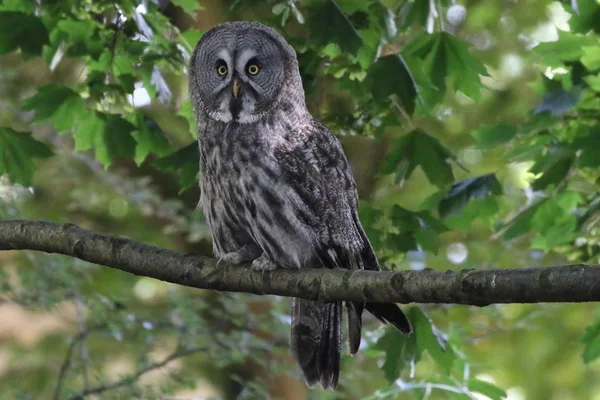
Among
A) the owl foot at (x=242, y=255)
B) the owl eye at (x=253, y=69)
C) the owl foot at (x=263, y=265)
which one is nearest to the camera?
the owl foot at (x=263, y=265)

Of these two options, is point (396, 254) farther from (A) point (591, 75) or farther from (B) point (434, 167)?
(A) point (591, 75)

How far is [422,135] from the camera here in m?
3.19

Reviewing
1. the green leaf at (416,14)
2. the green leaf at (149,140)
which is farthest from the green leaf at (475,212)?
the green leaf at (149,140)

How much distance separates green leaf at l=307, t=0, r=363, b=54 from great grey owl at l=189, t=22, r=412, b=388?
0.21 metres

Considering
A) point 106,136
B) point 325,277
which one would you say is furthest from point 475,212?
point 106,136

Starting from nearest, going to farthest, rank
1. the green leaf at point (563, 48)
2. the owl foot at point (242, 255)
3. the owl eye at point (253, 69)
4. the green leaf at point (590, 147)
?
1. the owl foot at point (242, 255)
2. the green leaf at point (590, 147)
3. the owl eye at point (253, 69)
4. the green leaf at point (563, 48)

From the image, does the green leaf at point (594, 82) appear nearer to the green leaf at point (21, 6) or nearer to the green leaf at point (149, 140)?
the green leaf at point (149, 140)

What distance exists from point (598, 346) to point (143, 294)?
193 inches

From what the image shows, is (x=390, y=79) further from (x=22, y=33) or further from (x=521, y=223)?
(x=22, y=33)

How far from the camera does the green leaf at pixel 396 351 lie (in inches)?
125

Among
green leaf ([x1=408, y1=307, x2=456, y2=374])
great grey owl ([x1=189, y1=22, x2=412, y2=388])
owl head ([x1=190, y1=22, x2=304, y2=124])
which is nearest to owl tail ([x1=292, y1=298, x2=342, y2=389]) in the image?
great grey owl ([x1=189, y1=22, x2=412, y2=388])

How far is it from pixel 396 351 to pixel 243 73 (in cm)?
116

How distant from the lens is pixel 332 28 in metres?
2.87

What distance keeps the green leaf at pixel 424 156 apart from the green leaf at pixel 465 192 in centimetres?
5
